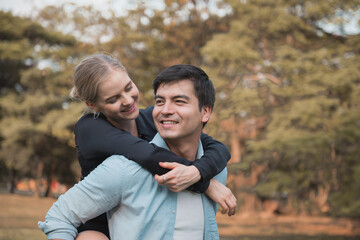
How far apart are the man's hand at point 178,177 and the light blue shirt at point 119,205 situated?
0.09m

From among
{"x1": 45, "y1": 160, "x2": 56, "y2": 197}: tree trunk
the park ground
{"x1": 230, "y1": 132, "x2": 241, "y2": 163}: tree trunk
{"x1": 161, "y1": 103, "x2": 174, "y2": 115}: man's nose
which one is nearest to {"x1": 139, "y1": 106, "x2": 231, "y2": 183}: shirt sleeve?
{"x1": 161, "y1": 103, "x2": 174, "y2": 115}: man's nose

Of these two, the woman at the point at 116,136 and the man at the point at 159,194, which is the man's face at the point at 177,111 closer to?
the man at the point at 159,194

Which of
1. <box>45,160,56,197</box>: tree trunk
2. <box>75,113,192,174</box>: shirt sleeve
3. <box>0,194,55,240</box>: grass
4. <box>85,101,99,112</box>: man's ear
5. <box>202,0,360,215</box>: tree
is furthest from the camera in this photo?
<box>45,160,56,197</box>: tree trunk

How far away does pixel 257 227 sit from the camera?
16.4 metres

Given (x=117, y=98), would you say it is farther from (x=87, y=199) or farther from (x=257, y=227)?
(x=257, y=227)

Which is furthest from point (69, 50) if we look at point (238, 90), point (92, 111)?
point (92, 111)

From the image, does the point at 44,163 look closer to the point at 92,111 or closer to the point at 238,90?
the point at 238,90

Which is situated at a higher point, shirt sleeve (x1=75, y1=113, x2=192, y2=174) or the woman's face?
the woman's face

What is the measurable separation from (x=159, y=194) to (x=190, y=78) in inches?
21.2

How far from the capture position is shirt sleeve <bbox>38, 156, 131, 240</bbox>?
167 cm

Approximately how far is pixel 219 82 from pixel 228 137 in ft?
9.19

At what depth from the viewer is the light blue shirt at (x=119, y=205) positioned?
1681 millimetres

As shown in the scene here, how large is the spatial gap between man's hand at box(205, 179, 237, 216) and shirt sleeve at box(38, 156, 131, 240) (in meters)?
0.42

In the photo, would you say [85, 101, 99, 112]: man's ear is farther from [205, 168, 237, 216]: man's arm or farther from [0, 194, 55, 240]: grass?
[0, 194, 55, 240]: grass
